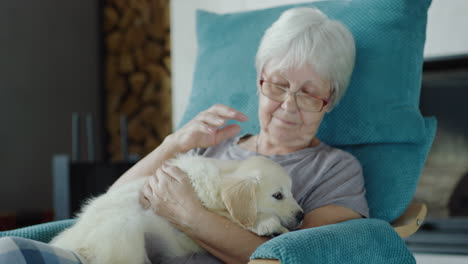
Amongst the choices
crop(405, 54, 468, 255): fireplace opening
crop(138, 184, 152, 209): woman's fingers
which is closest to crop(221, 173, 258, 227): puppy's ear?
crop(138, 184, 152, 209): woman's fingers

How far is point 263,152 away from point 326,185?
0.27 meters

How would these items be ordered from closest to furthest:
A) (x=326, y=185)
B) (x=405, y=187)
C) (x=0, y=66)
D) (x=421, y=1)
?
(x=326, y=185) → (x=405, y=187) → (x=421, y=1) → (x=0, y=66)

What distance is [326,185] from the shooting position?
1.44m

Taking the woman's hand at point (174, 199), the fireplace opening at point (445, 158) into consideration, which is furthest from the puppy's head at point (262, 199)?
the fireplace opening at point (445, 158)

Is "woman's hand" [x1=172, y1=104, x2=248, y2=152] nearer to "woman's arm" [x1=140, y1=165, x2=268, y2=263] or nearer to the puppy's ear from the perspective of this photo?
"woman's arm" [x1=140, y1=165, x2=268, y2=263]

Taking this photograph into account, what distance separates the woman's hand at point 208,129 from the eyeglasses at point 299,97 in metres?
0.14

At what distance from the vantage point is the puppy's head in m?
1.22

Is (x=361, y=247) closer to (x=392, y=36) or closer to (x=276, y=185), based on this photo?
(x=276, y=185)

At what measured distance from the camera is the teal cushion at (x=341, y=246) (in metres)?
1.04

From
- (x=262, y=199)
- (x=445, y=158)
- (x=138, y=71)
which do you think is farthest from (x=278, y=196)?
(x=138, y=71)

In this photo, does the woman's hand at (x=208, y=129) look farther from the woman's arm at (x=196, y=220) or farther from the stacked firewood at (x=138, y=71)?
the stacked firewood at (x=138, y=71)

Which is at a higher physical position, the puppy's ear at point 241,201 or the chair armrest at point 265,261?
the puppy's ear at point 241,201

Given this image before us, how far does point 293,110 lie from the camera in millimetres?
1526

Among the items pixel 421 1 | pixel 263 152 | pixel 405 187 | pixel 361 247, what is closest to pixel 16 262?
pixel 361 247
